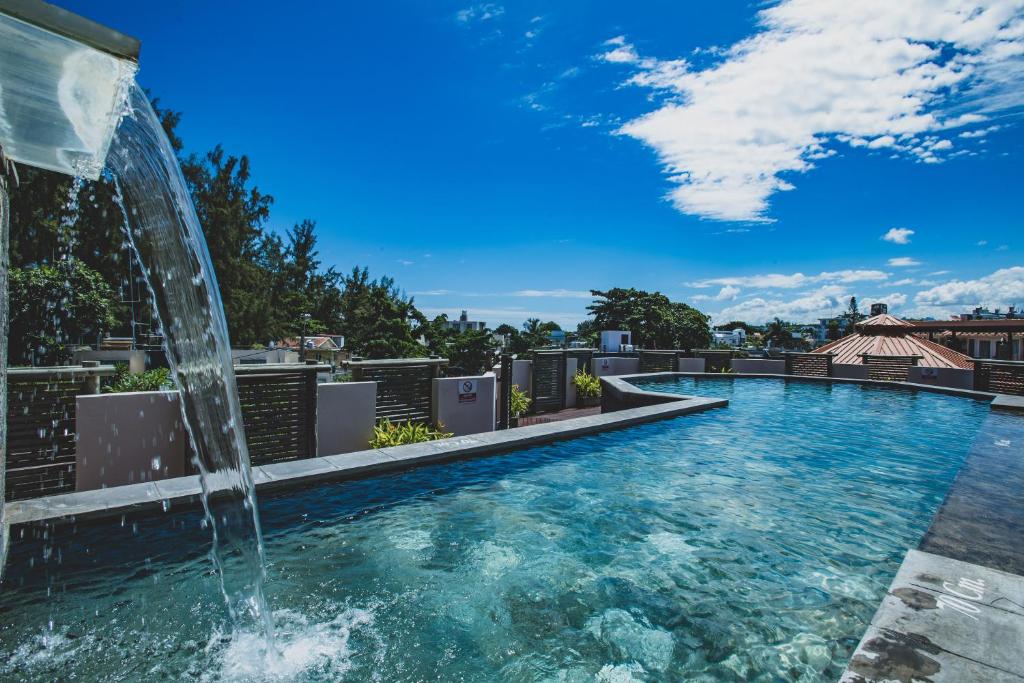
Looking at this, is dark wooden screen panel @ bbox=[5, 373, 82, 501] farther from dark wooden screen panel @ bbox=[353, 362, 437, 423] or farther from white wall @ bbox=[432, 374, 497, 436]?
white wall @ bbox=[432, 374, 497, 436]

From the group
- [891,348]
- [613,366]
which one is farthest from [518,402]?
[891,348]

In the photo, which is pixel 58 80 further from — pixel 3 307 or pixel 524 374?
pixel 524 374

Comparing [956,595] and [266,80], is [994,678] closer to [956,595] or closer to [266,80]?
[956,595]

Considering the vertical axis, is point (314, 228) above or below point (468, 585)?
above

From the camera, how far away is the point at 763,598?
4.04m

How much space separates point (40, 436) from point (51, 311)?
1428cm

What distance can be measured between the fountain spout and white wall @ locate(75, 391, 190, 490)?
3595 mm

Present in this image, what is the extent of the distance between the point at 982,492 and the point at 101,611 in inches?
324

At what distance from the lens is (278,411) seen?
7504 mm

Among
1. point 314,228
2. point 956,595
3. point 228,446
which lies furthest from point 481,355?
point 314,228

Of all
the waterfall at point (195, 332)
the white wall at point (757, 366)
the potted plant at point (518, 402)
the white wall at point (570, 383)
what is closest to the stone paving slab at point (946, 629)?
the waterfall at point (195, 332)

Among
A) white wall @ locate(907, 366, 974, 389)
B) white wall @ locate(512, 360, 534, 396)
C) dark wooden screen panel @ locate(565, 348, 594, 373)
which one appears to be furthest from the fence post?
white wall @ locate(907, 366, 974, 389)

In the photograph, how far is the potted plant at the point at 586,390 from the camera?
688 inches

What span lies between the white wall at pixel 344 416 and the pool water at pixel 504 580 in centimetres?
212
